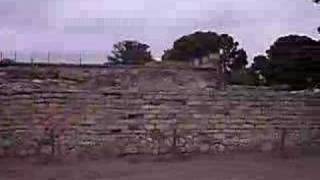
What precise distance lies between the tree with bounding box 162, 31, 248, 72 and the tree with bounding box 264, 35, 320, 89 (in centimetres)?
459

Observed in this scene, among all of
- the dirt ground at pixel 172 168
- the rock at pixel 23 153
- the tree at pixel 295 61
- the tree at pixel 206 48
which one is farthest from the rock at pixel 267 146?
the tree at pixel 206 48

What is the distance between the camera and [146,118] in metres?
13.6

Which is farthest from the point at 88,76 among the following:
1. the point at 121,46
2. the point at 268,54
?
the point at 121,46

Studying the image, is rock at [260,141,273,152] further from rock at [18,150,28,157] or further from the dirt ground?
rock at [18,150,28,157]

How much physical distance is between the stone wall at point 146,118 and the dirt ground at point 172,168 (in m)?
0.40

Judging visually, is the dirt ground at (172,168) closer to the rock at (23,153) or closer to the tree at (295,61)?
the rock at (23,153)

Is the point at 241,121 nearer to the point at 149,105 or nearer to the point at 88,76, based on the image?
the point at 149,105

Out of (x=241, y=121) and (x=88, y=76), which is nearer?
(x=241, y=121)

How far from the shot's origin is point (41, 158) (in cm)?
1281

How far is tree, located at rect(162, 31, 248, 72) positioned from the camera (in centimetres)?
3058

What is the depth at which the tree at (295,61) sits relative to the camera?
2114cm

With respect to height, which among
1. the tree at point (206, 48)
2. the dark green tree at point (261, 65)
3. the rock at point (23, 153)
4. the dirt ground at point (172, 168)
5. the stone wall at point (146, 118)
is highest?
the tree at point (206, 48)

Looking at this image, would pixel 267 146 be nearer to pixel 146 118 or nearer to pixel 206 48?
pixel 146 118

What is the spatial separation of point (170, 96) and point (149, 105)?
0.47 m
